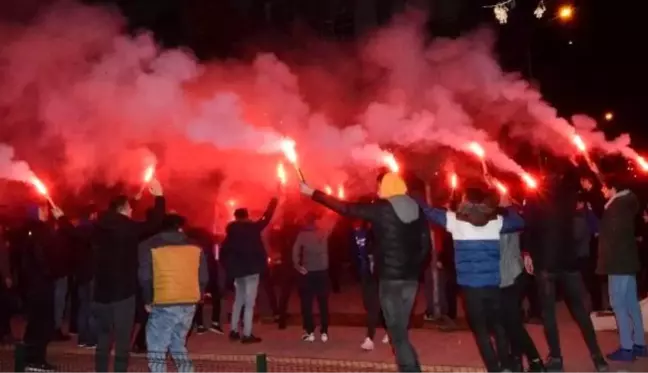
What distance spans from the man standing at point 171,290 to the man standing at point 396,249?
5.16ft

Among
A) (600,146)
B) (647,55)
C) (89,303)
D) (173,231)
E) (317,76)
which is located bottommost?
(89,303)

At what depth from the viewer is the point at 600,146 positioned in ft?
52.0

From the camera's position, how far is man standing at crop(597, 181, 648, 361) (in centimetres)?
880

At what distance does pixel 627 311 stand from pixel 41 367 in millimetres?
6780

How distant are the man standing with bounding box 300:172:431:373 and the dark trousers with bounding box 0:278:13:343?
631 centimetres

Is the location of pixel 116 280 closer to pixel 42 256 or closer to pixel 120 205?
pixel 120 205

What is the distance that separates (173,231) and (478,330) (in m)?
3.28

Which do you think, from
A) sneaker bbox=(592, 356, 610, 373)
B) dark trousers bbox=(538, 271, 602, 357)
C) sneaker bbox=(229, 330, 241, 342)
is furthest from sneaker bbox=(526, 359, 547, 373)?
sneaker bbox=(229, 330, 241, 342)

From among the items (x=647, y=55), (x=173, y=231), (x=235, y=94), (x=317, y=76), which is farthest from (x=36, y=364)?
(x=647, y=55)

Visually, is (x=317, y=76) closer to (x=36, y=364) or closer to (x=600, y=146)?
(x=600, y=146)

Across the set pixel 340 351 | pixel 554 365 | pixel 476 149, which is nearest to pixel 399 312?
pixel 554 365

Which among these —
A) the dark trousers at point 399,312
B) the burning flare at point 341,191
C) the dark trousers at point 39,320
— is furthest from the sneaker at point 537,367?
the burning flare at point 341,191

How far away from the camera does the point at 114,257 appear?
327 inches

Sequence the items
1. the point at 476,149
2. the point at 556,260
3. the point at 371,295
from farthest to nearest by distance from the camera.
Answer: the point at 476,149, the point at 371,295, the point at 556,260
